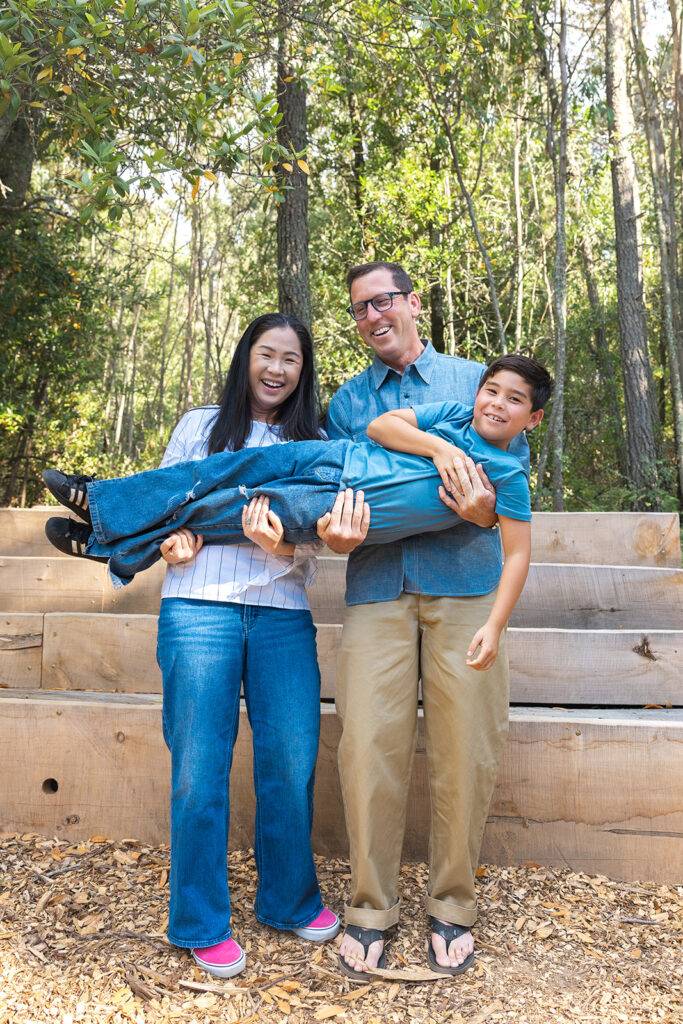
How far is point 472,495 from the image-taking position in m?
2.07

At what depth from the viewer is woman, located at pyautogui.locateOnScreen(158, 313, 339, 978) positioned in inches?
82.7

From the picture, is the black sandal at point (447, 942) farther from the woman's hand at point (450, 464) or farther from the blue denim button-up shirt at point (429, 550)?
the woman's hand at point (450, 464)

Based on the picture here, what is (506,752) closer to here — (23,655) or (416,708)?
(416,708)

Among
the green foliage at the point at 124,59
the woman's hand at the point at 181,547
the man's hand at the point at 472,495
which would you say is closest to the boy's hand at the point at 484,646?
the man's hand at the point at 472,495

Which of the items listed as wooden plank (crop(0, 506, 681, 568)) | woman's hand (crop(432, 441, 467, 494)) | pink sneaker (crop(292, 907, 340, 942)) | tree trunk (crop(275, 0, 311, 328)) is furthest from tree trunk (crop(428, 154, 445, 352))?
pink sneaker (crop(292, 907, 340, 942))

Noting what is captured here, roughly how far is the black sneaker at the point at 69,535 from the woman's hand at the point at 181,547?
9.4 inches

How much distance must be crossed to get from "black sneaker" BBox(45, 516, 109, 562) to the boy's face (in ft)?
3.82

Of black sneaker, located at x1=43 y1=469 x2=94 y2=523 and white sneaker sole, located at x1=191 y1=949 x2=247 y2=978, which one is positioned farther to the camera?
black sneaker, located at x1=43 y1=469 x2=94 y2=523

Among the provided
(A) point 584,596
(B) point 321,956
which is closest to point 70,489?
(B) point 321,956

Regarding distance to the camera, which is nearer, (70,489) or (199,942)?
(199,942)

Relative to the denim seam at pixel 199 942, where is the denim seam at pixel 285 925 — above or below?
below

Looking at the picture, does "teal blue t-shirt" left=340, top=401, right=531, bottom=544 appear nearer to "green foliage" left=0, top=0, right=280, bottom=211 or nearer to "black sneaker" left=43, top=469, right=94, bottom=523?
"black sneaker" left=43, top=469, right=94, bottom=523

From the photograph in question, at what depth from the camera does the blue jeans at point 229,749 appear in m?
2.10

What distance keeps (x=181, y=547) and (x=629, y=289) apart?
348 inches
